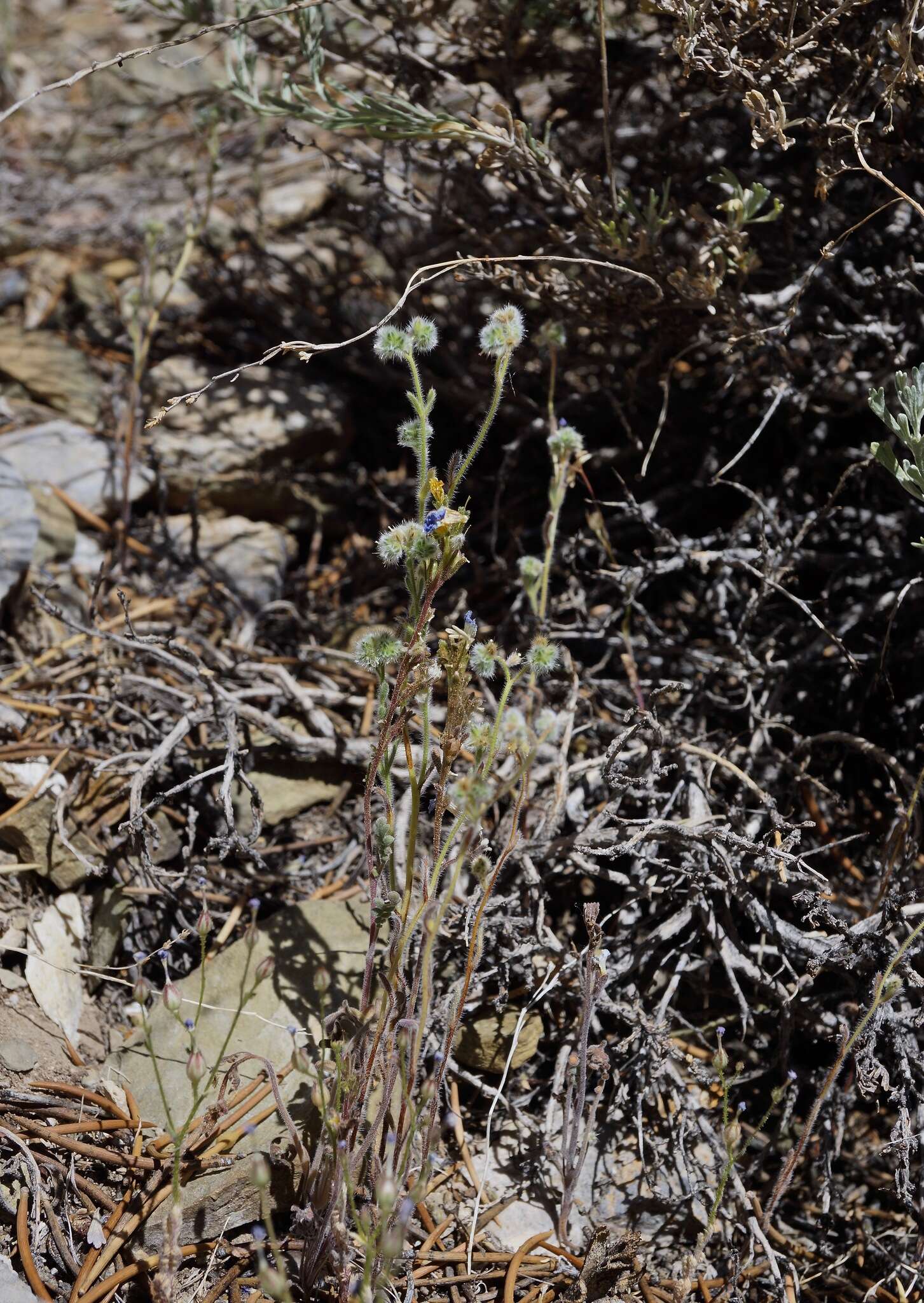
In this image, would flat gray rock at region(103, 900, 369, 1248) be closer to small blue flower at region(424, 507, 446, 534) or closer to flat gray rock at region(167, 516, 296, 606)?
small blue flower at region(424, 507, 446, 534)

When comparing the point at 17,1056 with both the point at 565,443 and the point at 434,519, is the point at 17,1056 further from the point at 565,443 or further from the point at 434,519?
the point at 565,443

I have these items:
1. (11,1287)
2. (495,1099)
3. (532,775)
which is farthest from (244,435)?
(11,1287)

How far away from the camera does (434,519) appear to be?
64.2 inches

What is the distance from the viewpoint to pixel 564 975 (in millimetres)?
2289

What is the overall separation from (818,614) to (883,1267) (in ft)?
5.01

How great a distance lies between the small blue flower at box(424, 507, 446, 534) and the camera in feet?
5.30

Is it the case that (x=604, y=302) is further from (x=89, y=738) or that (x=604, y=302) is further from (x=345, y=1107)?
(x=345, y=1107)

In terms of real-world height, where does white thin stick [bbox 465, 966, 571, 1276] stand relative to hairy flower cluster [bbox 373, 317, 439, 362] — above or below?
below

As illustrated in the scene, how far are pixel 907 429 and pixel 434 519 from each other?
1.06 m

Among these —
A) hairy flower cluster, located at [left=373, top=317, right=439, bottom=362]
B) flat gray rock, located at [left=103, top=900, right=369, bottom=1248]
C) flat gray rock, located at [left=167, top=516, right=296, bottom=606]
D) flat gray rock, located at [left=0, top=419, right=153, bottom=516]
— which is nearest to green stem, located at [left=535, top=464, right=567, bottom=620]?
hairy flower cluster, located at [left=373, top=317, right=439, bottom=362]

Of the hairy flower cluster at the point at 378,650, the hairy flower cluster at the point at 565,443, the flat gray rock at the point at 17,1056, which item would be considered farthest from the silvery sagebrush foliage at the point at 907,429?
the flat gray rock at the point at 17,1056

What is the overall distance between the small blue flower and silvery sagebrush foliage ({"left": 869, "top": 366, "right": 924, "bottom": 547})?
0.96 meters

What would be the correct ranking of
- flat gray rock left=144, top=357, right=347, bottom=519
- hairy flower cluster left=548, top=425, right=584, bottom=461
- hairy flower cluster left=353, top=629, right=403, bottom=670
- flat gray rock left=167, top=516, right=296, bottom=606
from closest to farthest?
hairy flower cluster left=353, top=629, right=403, bottom=670, hairy flower cluster left=548, top=425, right=584, bottom=461, flat gray rock left=167, top=516, right=296, bottom=606, flat gray rock left=144, top=357, right=347, bottom=519

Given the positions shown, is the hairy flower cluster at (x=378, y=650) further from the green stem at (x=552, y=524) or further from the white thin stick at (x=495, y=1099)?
the white thin stick at (x=495, y=1099)
